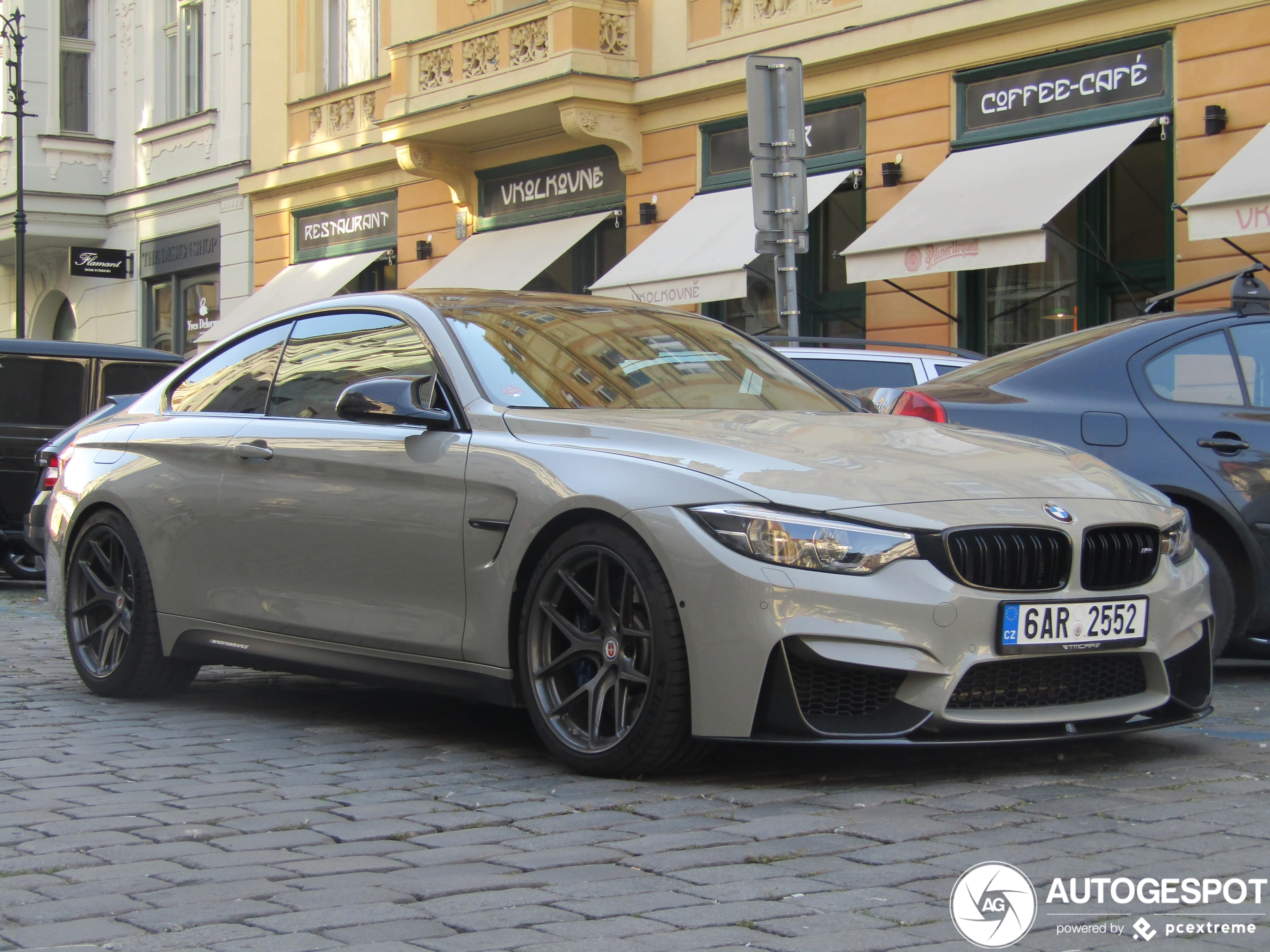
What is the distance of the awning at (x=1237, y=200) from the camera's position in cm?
1330

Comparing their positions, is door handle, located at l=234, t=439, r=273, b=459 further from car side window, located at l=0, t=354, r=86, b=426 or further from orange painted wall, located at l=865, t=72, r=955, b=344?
orange painted wall, located at l=865, t=72, r=955, b=344

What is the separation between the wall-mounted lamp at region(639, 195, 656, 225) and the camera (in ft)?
67.9

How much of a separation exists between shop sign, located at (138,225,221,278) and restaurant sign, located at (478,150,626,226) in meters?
7.22

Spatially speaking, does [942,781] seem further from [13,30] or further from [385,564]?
[13,30]

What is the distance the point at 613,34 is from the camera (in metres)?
20.9

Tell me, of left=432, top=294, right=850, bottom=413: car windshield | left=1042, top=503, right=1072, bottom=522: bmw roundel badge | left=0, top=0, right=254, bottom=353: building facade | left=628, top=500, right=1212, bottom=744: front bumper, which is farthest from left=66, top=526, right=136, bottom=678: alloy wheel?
left=0, top=0, right=254, bottom=353: building facade

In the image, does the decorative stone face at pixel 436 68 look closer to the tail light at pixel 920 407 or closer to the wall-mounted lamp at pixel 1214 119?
the wall-mounted lamp at pixel 1214 119

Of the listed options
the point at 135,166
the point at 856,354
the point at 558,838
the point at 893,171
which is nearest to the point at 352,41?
the point at 135,166

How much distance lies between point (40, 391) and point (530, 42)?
9699mm

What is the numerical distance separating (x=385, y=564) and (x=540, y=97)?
16.0m

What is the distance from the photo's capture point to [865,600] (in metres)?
4.58

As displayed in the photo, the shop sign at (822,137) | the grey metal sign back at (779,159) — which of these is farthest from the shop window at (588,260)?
the grey metal sign back at (779,159)

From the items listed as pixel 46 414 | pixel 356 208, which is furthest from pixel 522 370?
pixel 356 208

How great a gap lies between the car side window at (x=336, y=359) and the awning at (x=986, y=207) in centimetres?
942
